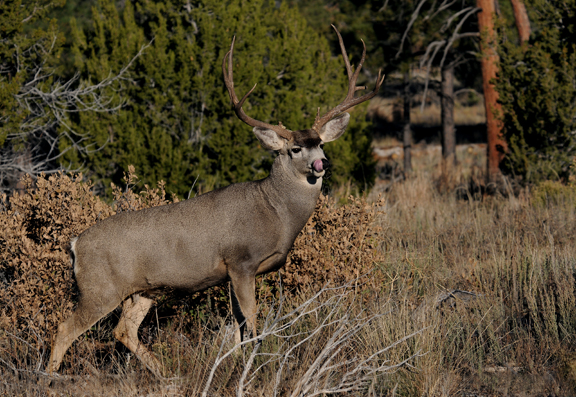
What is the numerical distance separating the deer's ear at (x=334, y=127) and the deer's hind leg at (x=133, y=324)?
2.11 m

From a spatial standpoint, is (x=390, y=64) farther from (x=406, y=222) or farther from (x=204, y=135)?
(x=406, y=222)

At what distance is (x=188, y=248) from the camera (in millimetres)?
4758

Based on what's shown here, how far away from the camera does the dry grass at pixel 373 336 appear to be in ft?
13.4

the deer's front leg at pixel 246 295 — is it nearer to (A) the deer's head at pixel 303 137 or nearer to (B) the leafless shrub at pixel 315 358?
(B) the leafless shrub at pixel 315 358

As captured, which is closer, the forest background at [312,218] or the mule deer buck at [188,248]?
the forest background at [312,218]

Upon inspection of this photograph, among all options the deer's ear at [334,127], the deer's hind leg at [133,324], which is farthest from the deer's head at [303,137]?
the deer's hind leg at [133,324]

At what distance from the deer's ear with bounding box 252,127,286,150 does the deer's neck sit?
0.61 feet

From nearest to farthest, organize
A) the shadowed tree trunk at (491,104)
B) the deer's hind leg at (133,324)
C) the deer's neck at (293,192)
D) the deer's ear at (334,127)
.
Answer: the deer's hind leg at (133,324) < the deer's neck at (293,192) < the deer's ear at (334,127) < the shadowed tree trunk at (491,104)

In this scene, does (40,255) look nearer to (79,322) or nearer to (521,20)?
(79,322)

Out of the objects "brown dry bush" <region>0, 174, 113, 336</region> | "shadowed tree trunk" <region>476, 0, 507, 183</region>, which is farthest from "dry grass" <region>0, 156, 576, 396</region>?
"shadowed tree trunk" <region>476, 0, 507, 183</region>

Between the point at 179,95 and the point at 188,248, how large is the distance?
6.56m

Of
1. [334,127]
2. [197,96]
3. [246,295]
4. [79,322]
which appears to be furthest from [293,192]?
[197,96]

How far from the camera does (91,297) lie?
4637 millimetres

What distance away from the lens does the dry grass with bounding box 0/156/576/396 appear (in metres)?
4.10
